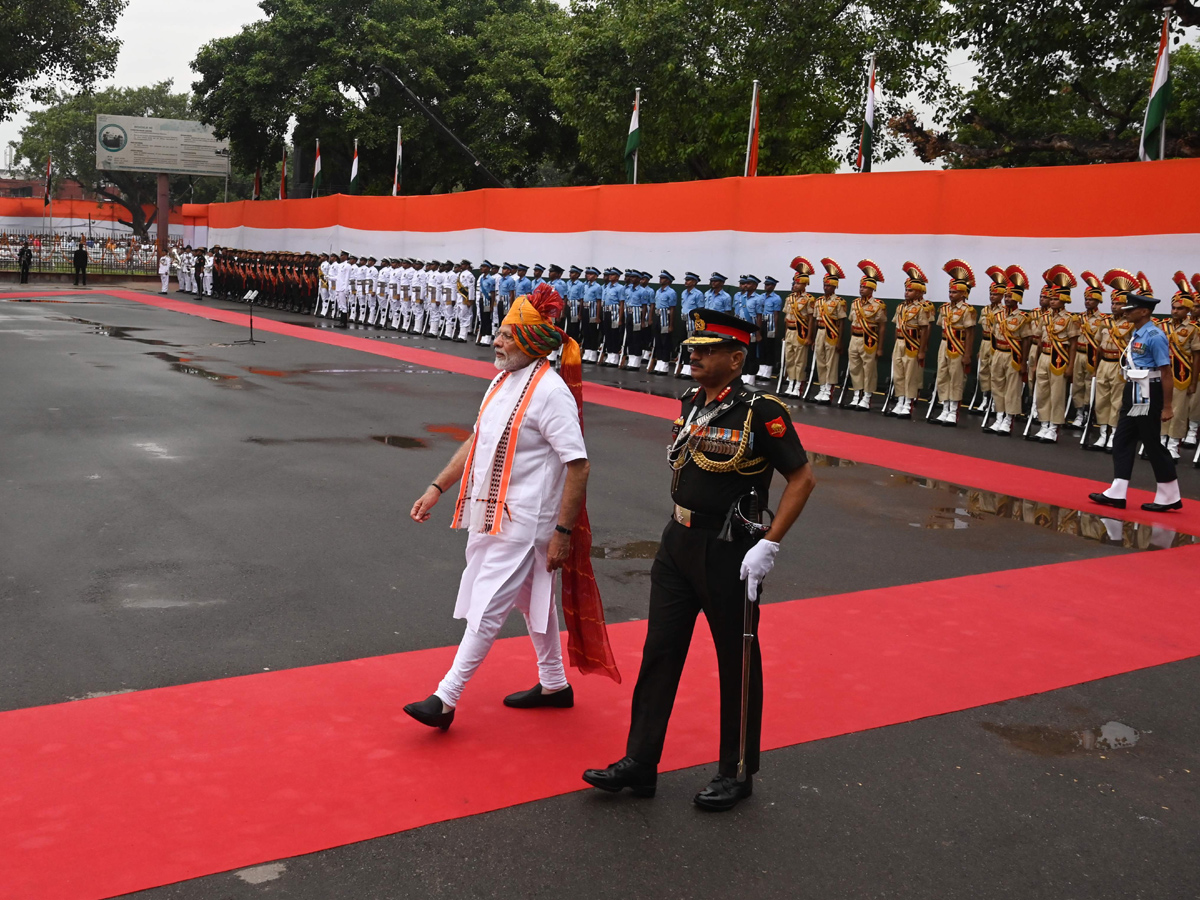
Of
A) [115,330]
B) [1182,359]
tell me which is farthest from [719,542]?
[115,330]

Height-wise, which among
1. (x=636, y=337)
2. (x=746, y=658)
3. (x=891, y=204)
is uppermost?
(x=891, y=204)

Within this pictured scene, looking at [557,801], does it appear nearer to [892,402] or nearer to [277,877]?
[277,877]

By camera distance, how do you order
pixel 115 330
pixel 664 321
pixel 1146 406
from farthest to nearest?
pixel 115 330 → pixel 664 321 → pixel 1146 406

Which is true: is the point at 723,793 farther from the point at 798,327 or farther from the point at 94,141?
the point at 94,141

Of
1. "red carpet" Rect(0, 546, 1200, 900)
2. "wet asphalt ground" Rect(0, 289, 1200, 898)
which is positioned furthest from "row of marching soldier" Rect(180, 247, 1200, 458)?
"red carpet" Rect(0, 546, 1200, 900)

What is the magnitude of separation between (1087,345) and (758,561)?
11481mm

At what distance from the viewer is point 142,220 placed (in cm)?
7444

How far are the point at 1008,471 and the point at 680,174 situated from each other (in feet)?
97.8

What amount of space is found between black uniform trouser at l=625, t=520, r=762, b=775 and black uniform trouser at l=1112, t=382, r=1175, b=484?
7.22 meters

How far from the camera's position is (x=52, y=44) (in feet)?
118

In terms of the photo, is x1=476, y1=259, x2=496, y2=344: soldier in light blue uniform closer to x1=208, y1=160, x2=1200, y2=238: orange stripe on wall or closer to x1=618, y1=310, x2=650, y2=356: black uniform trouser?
x1=208, y1=160, x2=1200, y2=238: orange stripe on wall

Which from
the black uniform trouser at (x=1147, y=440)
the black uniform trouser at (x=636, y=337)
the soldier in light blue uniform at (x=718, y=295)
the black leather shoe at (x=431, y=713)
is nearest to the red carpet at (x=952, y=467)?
the black uniform trouser at (x=1147, y=440)

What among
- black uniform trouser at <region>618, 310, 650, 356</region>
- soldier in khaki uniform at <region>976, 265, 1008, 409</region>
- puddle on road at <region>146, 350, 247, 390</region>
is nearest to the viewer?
soldier in khaki uniform at <region>976, 265, 1008, 409</region>

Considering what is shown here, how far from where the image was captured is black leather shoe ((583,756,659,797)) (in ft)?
14.5
